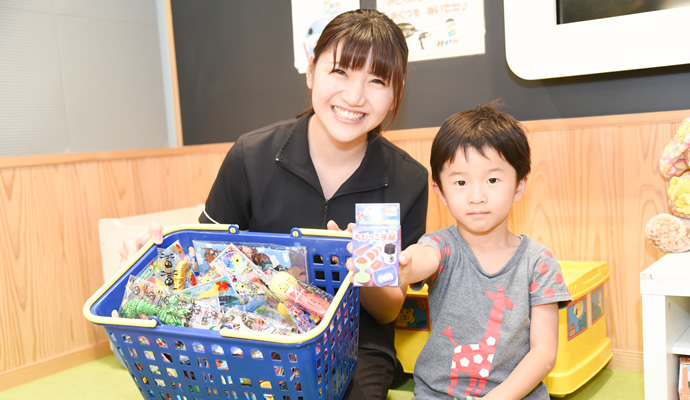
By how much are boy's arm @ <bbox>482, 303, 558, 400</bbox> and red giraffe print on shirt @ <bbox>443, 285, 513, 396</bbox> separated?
2.0 inches

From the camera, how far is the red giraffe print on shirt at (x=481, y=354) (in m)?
1.23

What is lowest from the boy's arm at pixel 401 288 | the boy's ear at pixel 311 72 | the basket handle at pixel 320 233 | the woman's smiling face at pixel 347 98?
the boy's arm at pixel 401 288

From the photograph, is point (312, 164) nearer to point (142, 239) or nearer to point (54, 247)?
point (142, 239)

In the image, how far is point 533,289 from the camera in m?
1.24

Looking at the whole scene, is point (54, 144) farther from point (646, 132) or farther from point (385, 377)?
point (646, 132)

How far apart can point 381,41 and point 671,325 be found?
2.93 ft

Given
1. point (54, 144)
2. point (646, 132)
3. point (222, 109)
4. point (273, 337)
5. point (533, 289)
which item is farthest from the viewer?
point (222, 109)

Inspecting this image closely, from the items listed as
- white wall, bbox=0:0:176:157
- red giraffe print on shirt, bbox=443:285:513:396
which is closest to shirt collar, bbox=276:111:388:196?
red giraffe print on shirt, bbox=443:285:513:396

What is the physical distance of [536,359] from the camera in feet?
3.92

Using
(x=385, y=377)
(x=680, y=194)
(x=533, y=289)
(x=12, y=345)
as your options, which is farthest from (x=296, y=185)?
(x=12, y=345)

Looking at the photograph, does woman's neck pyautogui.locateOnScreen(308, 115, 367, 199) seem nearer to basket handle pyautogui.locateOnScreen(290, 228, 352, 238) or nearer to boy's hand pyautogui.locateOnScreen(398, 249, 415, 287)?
basket handle pyautogui.locateOnScreen(290, 228, 352, 238)

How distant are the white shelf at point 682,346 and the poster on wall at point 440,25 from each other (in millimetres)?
1079

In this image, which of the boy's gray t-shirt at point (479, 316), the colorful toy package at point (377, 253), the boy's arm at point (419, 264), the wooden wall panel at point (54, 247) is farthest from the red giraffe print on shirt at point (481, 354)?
the wooden wall panel at point (54, 247)

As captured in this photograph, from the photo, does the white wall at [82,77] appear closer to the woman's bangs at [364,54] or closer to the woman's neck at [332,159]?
the woman's neck at [332,159]
